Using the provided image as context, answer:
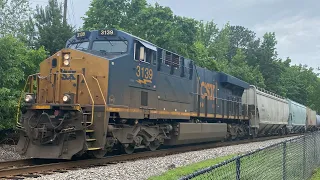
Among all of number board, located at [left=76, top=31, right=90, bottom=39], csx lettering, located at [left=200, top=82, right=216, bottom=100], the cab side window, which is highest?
number board, located at [left=76, top=31, right=90, bottom=39]

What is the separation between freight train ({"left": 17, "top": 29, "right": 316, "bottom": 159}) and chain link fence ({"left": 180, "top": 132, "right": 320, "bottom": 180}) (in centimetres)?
487

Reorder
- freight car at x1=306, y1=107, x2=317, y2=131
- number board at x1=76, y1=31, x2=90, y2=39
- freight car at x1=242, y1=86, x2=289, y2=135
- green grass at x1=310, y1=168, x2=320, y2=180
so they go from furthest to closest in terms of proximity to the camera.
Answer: freight car at x1=306, y1=107, x2=317, y2=131 → freight car at x1=242, y1=86, x2=289, y2=135 → number board at x1=76, y1=31, x2=90, y2=39 → green grass at x1=310, y1=168, x2=320, y2=180

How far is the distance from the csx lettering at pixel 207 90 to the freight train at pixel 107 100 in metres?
0.85

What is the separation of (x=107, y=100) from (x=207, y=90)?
Answer: 9.07 m

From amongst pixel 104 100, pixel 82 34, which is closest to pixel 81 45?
pixel 82 34

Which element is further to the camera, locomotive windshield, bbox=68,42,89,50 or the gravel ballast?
locomotive windshield, bbox=68,42,89,50

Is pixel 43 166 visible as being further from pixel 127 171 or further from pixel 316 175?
pixel 316 175

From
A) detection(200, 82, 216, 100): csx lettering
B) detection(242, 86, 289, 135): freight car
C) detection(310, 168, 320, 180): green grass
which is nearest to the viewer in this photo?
detection(310, 168, 320, 180): green grass

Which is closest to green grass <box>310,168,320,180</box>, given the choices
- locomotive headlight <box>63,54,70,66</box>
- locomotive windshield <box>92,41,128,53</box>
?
locomotive windshield <box>92,41,128,53</box>

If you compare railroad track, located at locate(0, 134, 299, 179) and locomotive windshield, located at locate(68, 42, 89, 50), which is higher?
locomotive windshield, located at locate(68, 42, 89, 50)

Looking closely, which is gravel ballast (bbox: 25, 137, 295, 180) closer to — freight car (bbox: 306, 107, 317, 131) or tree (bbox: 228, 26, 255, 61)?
freight car (bbox: 306, 107, 317, 131)

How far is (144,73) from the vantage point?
12562 millimetres

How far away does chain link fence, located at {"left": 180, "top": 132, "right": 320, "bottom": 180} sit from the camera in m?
4.73

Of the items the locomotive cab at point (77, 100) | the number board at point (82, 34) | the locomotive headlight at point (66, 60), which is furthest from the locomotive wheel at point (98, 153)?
the number board at point (82, 34)
